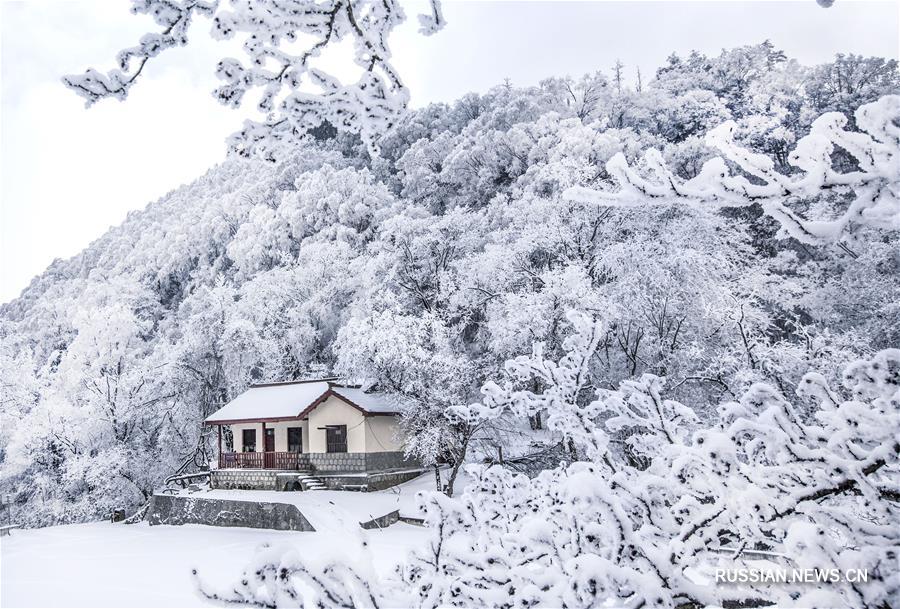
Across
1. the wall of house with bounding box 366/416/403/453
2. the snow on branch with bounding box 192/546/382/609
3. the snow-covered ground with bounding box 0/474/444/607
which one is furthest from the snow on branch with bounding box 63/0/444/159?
the wall of house with bounding box 366/416/403/453

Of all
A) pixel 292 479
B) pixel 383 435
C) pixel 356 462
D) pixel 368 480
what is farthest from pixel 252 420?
pixel 368 480

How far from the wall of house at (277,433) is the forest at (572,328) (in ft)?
10.1

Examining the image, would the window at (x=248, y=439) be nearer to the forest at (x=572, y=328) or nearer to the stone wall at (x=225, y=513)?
the forest at (x=572, y=328)

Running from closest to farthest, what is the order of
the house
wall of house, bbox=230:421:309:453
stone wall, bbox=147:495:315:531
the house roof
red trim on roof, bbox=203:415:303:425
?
stone wall, bbox=147:495:315:531 → the house → red trim on roof, bbox=203:415:303:425 → the house roof → wall of house, bbox=230:421:309:453

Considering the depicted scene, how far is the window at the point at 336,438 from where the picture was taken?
21.8 meters

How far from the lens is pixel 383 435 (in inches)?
867

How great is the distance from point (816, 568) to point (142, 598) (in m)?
A: 11.6

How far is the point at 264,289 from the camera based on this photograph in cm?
3103

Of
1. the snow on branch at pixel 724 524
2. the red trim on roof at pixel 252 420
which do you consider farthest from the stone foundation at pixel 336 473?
the snow on branch at pixel 724 524

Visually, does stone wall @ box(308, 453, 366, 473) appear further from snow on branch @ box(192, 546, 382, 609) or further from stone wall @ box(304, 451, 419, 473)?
snow on branch @ box(192, 546, 382, 609)

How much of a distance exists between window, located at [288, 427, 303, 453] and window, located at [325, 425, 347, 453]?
1.87 m

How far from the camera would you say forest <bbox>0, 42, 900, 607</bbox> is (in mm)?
2012

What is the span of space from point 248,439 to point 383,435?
7.27m

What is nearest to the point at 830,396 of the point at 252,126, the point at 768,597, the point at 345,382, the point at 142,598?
the point at 768,597
